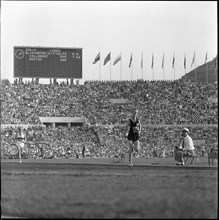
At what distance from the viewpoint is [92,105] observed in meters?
72.6

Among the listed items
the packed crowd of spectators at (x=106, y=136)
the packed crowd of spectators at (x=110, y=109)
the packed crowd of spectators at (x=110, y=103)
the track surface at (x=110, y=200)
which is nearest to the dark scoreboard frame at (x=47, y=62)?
the packed crowd of spectators at (x=110, y=109)

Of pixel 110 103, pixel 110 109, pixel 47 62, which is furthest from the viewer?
pixel 47 62

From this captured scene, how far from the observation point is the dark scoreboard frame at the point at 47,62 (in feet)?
263

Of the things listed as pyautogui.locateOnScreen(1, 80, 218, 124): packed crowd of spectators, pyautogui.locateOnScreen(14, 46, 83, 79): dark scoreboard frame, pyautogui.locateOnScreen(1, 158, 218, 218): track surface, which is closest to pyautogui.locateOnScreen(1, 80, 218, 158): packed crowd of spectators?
pyautogui.locateOnScreen(1, 80, 218, 124): packed crowd of spectators

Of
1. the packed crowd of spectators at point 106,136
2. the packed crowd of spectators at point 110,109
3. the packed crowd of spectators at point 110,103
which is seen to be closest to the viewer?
the packed crowd of spectators at point 106,136

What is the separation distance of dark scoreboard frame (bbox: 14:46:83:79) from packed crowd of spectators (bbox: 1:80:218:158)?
2.80m

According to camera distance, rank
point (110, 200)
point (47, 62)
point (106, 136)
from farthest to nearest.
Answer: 1. point (47, 62)
2. point (106, 136)
3. point (110, 200)

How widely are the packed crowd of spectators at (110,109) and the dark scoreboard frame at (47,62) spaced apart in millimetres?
2804

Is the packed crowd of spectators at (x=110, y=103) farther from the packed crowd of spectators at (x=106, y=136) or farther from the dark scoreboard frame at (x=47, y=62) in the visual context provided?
the dark scoreboard frame at (x=47, y=62)

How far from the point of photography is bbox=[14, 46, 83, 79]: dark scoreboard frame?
80.2m

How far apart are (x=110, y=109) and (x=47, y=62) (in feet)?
43.8

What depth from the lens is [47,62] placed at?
8112 cm

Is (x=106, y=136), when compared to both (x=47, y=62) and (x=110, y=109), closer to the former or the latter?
(x=110, y=109)

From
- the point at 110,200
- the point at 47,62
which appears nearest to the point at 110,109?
the point at 47,62
